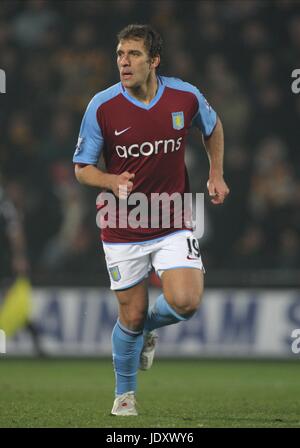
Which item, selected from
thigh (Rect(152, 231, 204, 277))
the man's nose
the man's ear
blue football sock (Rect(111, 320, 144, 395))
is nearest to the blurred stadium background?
blue football sock (Rect(111, 320, 144, 395))

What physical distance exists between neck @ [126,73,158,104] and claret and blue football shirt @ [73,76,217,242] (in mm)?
25

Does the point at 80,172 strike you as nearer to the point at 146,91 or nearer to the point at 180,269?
the point at 146,91

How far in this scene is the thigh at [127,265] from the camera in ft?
22.1

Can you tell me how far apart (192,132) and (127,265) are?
6.94m

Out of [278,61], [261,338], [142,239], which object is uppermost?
[278,61]

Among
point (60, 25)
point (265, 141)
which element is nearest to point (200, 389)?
point (265, 141)

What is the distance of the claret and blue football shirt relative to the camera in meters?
6.63

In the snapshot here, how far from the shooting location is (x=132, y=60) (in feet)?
21.4

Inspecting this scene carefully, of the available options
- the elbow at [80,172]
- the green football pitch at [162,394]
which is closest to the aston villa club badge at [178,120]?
the elbow at [80,172]

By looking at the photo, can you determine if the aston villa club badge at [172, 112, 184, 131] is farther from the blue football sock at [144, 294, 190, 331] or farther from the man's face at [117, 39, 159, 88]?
the blue football sock at [144, 294, 190, 331]

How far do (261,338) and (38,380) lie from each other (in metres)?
3.19

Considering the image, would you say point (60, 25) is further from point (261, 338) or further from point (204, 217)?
point (261, 338)

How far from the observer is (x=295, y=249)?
41.9ft
